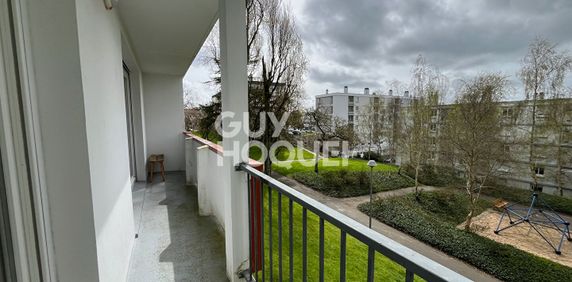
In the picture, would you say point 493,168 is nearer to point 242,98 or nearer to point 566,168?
point 566,168

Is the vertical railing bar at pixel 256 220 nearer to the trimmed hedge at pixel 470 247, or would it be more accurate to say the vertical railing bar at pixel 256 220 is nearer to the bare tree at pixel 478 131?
the trimmed hedge at pixel 470 247

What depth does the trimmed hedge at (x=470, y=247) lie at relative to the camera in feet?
25.0

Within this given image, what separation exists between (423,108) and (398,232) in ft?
22.2

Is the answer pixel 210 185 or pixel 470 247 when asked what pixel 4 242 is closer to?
pixel 210 185

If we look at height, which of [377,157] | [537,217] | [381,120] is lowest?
[537,217]

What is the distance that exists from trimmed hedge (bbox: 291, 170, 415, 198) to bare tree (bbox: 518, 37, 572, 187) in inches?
251

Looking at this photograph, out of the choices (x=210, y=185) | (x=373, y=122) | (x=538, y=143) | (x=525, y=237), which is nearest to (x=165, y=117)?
(x=210, y=185)

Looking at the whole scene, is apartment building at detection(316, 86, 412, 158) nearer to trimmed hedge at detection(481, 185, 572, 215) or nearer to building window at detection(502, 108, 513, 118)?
building window at detection(502, 108, 513, 118)

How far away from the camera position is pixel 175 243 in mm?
2439

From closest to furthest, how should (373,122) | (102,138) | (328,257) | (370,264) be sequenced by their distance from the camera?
(370,264) → (102,138) → (328,257) → (373,122)

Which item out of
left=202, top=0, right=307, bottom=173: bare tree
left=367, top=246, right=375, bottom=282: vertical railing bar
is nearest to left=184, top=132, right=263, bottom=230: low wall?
left=367, top=246, right=375, bottom=282: vertical railing bar

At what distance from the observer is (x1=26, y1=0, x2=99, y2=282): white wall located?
2.99 feet

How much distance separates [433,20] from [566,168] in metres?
8.85

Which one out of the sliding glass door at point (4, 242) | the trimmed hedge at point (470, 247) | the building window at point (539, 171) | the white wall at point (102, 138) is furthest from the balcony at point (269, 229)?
the building window at point (539, 171)
